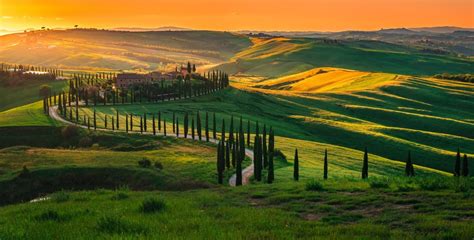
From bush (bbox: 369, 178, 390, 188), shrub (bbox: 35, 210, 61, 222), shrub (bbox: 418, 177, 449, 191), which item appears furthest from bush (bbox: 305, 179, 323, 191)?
shrub (bbox: 35, 210, 61, 222)

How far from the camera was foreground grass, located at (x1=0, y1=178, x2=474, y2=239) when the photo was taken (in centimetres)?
1848

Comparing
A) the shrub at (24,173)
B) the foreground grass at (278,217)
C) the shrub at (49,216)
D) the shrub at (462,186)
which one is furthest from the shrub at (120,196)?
the shrub at (24,173)

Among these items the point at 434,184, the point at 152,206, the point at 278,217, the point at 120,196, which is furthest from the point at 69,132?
the point at 278,217

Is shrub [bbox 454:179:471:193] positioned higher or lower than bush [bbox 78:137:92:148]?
higher

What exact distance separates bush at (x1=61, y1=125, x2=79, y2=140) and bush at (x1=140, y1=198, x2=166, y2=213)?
4057 inches

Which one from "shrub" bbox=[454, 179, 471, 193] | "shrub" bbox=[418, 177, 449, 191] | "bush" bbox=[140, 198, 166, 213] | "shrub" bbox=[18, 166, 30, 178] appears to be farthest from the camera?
"shrub" bbox=[18, 166, 30, 178]

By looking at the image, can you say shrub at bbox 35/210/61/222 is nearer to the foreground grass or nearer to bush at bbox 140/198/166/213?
the foreground grass

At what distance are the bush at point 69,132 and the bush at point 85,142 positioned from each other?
4893 mm

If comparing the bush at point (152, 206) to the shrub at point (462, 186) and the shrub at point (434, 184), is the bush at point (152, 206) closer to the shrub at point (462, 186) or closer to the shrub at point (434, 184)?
the shrub at point (434, 184)

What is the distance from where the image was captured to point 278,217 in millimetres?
22906

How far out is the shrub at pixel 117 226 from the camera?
18.5 meters

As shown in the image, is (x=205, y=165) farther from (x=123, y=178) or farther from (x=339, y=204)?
(x=339, y=204)

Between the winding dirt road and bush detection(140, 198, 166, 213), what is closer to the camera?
bush detection(140, 198, 166, 213)

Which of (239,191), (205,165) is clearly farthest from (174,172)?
(239,191)
